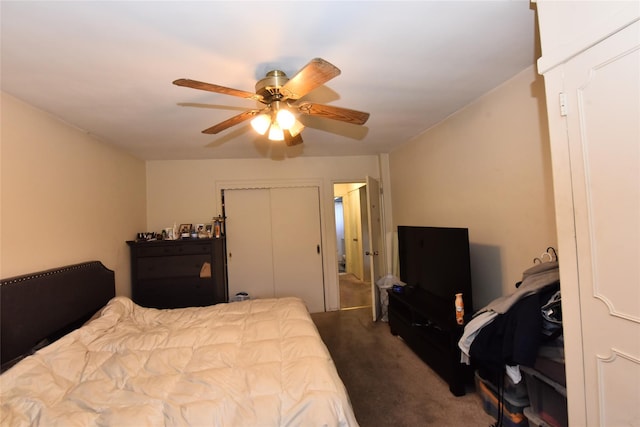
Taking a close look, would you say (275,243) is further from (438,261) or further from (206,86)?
(206,86)

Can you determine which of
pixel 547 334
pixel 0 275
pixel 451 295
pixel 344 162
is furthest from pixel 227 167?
pixel 547 334

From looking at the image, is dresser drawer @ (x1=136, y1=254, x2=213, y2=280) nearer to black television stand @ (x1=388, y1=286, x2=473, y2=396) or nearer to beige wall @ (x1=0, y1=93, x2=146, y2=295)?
beige wall @ (x1=0, y1=93, x2=146, y2=295)

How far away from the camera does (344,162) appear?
4.29 meters

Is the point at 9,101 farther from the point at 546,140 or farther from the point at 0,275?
the point at 546,140

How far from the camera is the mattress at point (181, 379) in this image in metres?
1.27

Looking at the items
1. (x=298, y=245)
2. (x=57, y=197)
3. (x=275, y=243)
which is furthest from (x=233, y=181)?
(x=57, y=197)

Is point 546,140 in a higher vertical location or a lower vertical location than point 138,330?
higher

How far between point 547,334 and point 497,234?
90cm

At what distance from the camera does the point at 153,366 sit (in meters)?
1.63

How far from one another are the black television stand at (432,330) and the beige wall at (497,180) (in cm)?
41

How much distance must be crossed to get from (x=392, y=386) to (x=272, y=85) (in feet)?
7.89

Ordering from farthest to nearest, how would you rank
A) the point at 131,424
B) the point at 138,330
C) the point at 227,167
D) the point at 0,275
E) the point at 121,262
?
1. the point at 227,167
2. the point at 121,262
3. the point at 138,330
4. the point at 0,275
5. the point at 131,424

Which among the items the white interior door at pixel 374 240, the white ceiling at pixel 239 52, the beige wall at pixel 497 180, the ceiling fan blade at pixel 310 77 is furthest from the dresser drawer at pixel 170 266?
the beige wall at pixel 497 180

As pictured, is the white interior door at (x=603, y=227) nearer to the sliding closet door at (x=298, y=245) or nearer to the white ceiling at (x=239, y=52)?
the white ceiling at (x=239, y=52)
